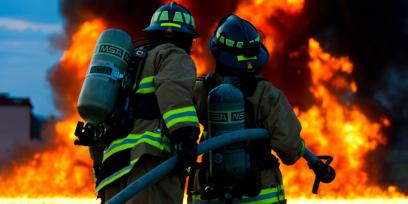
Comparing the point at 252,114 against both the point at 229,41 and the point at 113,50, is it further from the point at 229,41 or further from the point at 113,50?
the point at 113,50

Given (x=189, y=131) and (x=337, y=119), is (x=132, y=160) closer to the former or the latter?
(x=189, y=131)

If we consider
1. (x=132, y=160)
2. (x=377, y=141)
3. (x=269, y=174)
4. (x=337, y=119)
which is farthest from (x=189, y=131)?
(x=377, y=141)

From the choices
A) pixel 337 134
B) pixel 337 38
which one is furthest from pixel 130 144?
pixel 337 38

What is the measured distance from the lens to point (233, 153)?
18.8ft

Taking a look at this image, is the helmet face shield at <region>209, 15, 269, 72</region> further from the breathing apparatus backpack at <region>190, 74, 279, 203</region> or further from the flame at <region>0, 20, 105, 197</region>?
the flame at <region>0, 20, 105, 197</region>

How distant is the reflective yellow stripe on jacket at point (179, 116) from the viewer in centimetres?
532

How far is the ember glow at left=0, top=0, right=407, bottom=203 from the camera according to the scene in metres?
15.9

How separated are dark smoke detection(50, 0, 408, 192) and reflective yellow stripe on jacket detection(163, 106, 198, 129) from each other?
446 inches

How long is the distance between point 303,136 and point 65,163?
5180 millimetres

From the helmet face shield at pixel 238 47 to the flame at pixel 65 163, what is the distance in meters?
10.4

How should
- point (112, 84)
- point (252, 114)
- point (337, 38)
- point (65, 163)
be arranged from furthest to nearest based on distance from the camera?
point (337, 38), point (65, 163), point (252, 114), point (112, 84)

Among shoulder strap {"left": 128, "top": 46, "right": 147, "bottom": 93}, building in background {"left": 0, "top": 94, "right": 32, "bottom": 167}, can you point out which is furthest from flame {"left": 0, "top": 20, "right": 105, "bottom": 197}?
shoulder strap {"left": 128, "top": 46, "right": 147, "bottom": 93}

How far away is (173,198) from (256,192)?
2.13 ft

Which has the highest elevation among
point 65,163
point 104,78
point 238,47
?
point 65,163
